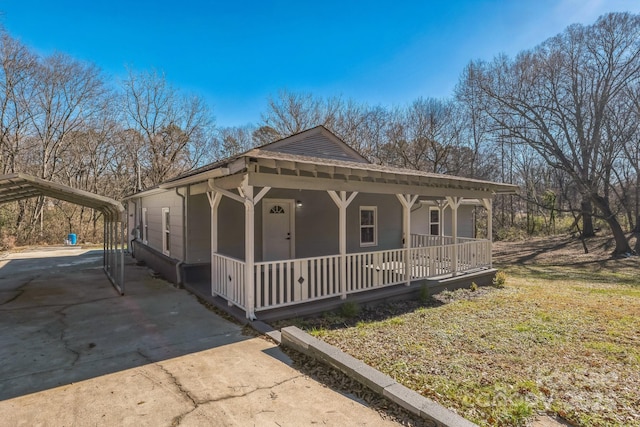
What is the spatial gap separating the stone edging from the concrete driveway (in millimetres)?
240

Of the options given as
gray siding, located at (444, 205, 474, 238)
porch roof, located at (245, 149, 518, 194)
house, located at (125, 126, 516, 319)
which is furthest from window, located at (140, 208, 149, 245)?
gray siding, located at (444, 205, 474, 238)

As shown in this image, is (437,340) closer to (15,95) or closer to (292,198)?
(292,198)

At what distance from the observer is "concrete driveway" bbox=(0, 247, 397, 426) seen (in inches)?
112

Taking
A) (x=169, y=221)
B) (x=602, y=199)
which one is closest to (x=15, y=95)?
(x=169, y=221)

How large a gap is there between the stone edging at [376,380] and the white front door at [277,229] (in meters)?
3.99

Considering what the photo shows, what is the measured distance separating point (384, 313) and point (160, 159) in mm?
21586

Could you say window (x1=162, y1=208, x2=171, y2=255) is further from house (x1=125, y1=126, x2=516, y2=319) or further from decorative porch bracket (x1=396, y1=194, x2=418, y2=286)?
decorative porch bracket (x1=396, y1=194, x2=418, y2=286)

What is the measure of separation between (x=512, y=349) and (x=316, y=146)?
7.55 meters

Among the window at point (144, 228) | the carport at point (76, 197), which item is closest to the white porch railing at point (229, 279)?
the carport at point (76, 197)

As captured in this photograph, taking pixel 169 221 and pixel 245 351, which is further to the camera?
pixel 169 221

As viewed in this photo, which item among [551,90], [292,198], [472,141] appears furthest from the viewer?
[472,141]

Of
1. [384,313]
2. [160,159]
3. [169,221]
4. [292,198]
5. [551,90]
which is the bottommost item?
[384,313]

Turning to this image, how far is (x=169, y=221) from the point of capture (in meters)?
8.94

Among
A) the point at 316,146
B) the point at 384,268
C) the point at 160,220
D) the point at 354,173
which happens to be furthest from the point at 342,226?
the point at 160,220
